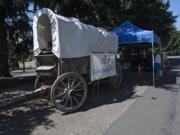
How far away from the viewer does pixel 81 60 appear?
9.91m

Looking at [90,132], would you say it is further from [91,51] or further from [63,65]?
[91,51]

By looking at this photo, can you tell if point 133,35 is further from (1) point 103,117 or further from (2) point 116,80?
(1) point 103,117

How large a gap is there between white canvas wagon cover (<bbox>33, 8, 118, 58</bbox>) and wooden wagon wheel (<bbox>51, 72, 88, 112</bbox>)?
0.72m

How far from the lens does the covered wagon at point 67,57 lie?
8.73 meters

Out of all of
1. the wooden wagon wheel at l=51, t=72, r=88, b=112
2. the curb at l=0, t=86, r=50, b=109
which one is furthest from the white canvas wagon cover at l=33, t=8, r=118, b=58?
the curb at l=0, t=86, r=50, b=109

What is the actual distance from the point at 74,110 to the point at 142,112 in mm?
1979

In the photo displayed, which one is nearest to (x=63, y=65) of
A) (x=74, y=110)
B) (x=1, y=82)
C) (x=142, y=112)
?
(x=74, y=110)

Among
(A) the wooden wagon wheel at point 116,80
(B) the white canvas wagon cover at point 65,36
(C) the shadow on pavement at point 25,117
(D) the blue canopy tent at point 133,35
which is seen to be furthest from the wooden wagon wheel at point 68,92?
(D) the blue canopy tent at point 133,35

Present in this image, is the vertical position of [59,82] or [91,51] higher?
[91,51]

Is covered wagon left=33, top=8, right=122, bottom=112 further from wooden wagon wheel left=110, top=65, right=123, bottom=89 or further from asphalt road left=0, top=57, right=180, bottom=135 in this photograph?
wooden wagon wheel left=110, top=65, right=123, bottom=89

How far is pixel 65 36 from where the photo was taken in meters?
8.96

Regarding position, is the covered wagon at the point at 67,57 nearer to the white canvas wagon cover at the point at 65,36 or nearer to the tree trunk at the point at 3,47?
the white canvas wagon cover at the point at 65,36

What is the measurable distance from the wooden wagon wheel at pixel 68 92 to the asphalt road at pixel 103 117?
24cm

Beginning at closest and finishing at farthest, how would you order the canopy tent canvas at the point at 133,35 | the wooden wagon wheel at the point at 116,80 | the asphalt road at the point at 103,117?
the asphalt road at the point at 103,117, the wooden wagon wheel at the point at 116,80, the canopy tent canvas at the point at 133,35
